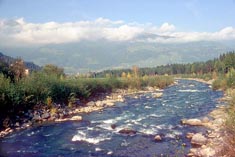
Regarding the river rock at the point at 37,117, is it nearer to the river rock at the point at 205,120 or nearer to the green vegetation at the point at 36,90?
the green vegetation at the point at 36,90

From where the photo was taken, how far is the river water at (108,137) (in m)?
24.5

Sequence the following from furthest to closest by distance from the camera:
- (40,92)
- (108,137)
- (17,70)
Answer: (17,70)
(40,92)
(108,137)

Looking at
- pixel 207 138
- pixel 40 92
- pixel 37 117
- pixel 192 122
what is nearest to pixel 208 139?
pixel 207 138

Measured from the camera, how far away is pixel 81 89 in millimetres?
53469

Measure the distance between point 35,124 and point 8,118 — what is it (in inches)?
116

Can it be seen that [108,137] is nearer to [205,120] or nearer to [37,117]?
[205,120]

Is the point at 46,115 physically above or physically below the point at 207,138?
above

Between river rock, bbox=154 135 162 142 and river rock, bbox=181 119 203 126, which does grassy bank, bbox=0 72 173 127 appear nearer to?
river rock, bbox=154 135 162 142

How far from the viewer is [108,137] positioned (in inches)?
1136

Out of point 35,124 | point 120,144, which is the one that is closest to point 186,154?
point 120,144

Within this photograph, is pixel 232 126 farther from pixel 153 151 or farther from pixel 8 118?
pixel 8 118

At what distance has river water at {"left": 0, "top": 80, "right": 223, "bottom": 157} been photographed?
80.4ft

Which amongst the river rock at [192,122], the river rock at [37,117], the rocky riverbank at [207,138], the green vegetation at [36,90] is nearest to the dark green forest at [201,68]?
the green vegetation at [36,90]

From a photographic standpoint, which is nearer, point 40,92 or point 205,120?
point 205,120
